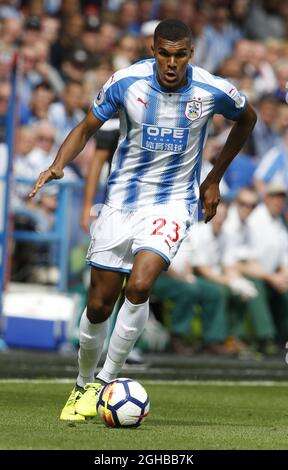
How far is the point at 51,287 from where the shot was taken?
16391 mm

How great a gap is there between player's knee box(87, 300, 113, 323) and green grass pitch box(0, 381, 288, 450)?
2.26 ft

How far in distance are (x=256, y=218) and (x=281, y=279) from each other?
816 mm

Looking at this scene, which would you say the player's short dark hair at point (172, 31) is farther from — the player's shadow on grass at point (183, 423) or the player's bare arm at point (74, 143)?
the player's shadow on grass at point (183, 423)

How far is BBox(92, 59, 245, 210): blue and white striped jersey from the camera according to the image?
354 inches

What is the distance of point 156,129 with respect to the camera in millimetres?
9000

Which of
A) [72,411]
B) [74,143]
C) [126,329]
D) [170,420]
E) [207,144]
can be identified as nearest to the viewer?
[126,329]

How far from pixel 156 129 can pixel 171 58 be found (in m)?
0.48

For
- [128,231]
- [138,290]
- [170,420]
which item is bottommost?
[170,420]

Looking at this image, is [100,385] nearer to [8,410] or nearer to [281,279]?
[8,410]

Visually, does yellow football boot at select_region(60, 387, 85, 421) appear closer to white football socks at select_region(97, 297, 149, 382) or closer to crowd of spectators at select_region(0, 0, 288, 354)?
white football socks at select_region(97, 297, 149, 382)

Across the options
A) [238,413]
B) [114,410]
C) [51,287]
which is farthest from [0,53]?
[114,410]

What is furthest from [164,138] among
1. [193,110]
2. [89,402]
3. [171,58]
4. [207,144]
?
[207,144]

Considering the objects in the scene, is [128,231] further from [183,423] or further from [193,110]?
[183,423]

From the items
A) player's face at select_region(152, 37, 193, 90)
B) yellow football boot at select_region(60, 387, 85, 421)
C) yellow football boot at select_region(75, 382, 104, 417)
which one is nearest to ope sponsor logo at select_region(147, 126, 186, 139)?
player's face at select_region(152, 37, 193, 90)
